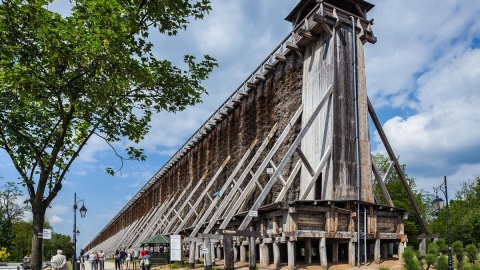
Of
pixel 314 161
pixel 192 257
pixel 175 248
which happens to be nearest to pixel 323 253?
pixel 314 161

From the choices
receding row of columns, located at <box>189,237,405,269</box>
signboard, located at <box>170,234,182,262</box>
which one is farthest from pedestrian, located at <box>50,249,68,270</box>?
signboard, located at <box>170,234,182,262</box>

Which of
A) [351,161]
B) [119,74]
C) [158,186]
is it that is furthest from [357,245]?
[158,186]

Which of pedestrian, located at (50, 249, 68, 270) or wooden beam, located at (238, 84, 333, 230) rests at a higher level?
wooden beam, located at (238, 84, 333, 230)

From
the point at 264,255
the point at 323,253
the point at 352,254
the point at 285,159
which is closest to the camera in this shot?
the point at 323,253

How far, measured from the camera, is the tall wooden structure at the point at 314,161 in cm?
1656

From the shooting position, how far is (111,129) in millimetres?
14219

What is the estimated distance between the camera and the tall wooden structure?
652 inches

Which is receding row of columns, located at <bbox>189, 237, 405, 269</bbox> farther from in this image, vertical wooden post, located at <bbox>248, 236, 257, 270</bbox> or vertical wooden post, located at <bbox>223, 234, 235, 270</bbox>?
vertical wooden post, located at <bbox>223, 234, 235, 270</bbox>

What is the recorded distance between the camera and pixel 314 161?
19.7m

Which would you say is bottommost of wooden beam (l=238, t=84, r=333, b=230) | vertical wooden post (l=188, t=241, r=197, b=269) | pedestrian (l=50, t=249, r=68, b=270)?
vertical wooden post (l=188, t=241, r=197, b=269)

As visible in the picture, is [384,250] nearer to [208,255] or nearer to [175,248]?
[208,255]

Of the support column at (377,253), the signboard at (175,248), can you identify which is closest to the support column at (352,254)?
the support column at (377,253)

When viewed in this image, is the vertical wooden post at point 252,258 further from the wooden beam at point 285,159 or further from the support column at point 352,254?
the support column at point 352,254

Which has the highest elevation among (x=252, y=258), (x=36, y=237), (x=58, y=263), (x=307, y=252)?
(x=36, y=237)
